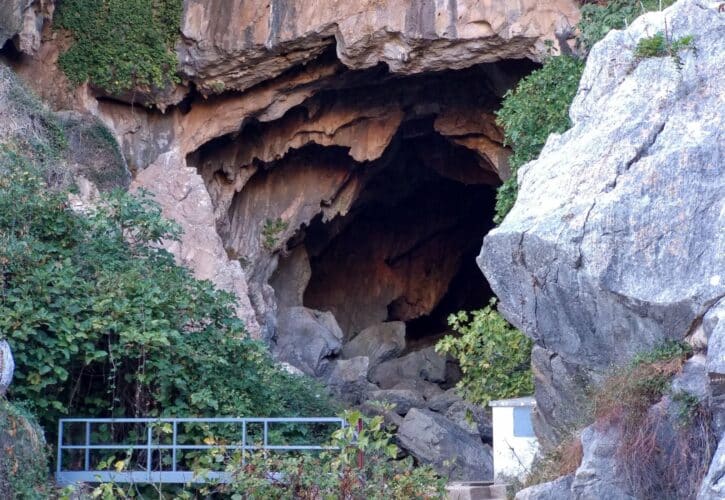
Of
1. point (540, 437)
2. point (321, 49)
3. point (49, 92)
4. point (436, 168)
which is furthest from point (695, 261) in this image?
point (436, 168)

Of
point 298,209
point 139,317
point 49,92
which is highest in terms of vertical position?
point 49,92

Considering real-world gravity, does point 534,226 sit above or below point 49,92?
below

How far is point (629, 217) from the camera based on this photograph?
7.91 m

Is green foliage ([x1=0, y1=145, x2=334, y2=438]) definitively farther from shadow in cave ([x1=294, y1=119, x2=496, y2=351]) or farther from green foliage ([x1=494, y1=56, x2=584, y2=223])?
shadow in cave ([x1=294, y1=119, x2=496, y2=351])

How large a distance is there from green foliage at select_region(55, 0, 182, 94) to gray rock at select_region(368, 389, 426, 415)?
20.6 ft

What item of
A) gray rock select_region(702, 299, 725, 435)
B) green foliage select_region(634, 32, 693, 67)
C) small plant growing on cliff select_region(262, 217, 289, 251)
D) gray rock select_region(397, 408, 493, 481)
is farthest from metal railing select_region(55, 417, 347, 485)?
small plant growing on cliff select_region(262, 217, 289, 251)

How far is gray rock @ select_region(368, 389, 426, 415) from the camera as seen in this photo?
1786 cm

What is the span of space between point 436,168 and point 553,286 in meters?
13.1

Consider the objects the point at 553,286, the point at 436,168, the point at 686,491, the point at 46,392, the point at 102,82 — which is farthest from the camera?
the point at 436,168

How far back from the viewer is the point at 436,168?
21203 millimetres

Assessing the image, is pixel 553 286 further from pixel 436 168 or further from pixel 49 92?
pixel 436 168

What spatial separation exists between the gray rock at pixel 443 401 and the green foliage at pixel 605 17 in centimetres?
679

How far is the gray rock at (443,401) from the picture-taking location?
18.3m

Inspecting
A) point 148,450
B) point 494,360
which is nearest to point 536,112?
point 494,360
